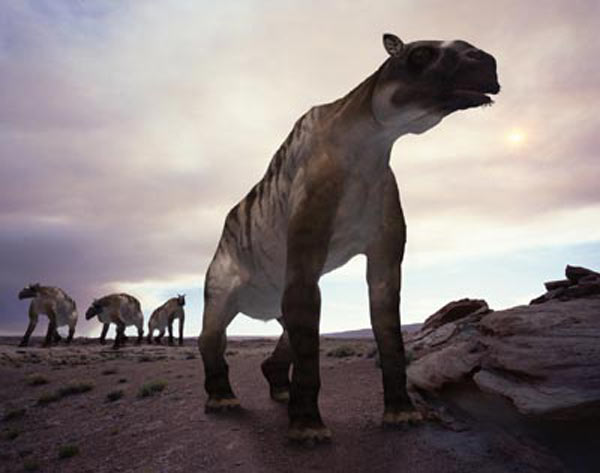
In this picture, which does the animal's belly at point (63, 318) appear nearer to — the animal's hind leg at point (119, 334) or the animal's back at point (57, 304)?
the animal's back at point (57, 304)

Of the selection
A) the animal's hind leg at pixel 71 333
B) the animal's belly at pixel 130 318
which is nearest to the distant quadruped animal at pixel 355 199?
the animal's hind leg at pixel 71 333

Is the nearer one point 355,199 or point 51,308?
point 355,199

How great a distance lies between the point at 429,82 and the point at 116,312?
26.5 meters

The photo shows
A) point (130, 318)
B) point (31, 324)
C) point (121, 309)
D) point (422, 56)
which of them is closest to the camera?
point (422, 56)

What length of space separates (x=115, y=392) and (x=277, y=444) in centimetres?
627

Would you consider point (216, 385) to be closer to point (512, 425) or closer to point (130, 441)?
point (130, 441)

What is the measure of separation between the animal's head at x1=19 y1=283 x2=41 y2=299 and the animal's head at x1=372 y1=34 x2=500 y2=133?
2497 cm

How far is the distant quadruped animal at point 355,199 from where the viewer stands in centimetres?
509

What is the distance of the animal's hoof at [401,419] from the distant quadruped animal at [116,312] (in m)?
24.5

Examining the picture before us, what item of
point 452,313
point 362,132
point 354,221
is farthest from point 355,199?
point 452,313

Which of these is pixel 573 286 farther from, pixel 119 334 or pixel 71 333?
pixel 71 333

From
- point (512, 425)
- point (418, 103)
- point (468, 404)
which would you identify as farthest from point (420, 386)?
point (418, 103)

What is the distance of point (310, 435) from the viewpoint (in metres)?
5.27

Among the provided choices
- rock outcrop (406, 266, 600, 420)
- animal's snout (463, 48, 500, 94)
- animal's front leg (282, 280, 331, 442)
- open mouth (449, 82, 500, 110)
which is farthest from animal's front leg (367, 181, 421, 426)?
animal's snout (463, 48, 500, 94)
